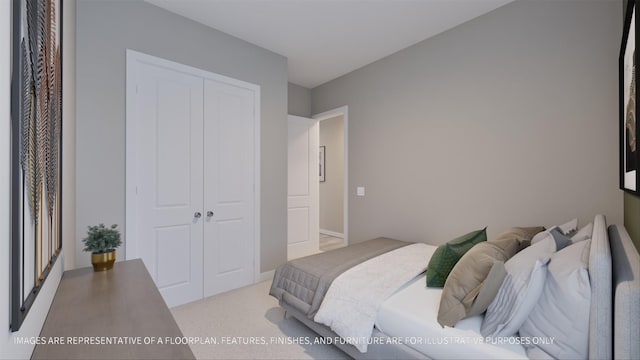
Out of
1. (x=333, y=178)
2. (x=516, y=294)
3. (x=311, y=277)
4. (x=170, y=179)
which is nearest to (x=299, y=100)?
(x=333, y=178)

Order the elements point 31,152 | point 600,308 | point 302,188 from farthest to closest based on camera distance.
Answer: point 302,188 < point 600,308 < point 31,152

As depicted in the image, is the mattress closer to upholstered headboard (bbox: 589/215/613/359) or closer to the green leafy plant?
upholstered headboard (bbox: 589/215/613/359)

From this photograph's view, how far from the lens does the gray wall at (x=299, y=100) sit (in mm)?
4359

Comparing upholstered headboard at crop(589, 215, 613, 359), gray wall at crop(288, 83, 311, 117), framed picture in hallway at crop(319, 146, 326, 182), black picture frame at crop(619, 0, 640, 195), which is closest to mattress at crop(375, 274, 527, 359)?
upholstered headboard at crop(589, 215, 613, 359)

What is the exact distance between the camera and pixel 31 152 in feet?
2.45

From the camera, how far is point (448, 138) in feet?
9.32

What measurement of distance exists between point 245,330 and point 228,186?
1.42 m

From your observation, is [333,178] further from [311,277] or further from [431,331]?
[431,331]

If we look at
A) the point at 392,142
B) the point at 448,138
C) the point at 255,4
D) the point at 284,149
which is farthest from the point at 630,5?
the point at 284,149

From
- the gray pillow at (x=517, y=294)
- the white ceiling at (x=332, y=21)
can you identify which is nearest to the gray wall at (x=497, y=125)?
the white ceiling at (x=332, y=21)

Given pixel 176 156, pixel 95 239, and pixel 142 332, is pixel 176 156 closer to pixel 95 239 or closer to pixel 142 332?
pixel 95 239

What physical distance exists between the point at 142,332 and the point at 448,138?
286cm

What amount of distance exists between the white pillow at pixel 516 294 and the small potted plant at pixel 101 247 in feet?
6.52

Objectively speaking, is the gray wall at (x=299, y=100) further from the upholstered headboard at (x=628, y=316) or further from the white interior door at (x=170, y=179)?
the upholstered headboard at (x=628, y=316)
